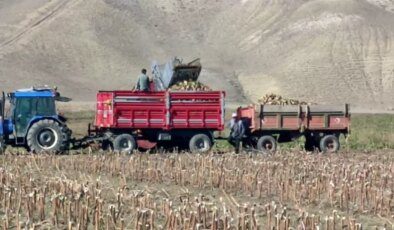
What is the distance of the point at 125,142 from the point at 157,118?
4.24ft

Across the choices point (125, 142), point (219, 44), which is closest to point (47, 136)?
point (125, 142)

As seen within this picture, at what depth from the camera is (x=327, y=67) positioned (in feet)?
254

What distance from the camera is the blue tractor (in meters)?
24.8

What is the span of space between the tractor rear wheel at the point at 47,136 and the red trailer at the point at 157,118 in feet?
6.59

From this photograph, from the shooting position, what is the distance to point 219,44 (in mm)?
87312

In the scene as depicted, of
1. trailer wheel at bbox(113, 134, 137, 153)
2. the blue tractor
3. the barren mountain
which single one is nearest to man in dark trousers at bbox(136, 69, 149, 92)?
trailer wheel at bbox(113, 134, 137, 153)

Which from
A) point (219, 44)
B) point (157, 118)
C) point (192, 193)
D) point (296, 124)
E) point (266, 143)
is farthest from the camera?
point (219, 44)

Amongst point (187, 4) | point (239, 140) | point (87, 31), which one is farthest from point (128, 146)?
point (187, 4)

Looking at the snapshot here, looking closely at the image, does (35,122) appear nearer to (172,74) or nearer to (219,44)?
(172,74)

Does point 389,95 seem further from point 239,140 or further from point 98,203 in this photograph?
point 98,203

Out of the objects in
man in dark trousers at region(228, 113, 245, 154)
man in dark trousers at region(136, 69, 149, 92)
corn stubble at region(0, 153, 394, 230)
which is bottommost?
corn stubble at region(0, 153, 394, 230)

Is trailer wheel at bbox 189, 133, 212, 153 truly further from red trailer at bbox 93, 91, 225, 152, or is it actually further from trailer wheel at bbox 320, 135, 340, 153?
trailer wheel at bbox 320, 135, 340, 153

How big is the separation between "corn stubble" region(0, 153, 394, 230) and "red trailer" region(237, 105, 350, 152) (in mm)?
5998

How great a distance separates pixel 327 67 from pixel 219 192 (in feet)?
205
